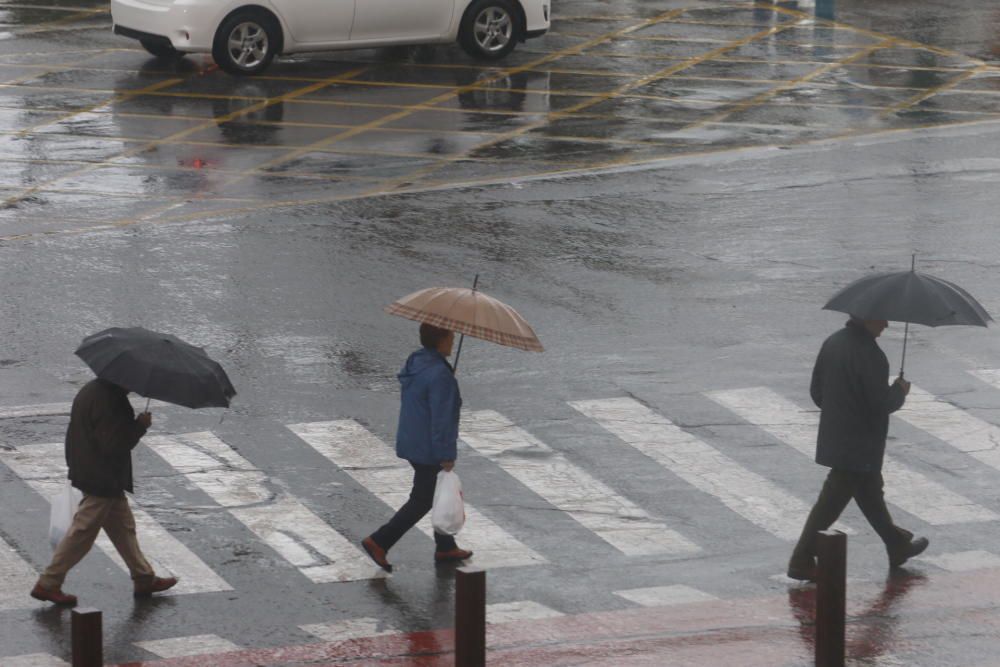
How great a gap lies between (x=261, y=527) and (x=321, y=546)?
16.7 inches

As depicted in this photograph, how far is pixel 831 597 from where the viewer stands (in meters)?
8.53

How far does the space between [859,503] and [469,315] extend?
7.74 feet

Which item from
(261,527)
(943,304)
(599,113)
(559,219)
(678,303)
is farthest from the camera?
(599,113)

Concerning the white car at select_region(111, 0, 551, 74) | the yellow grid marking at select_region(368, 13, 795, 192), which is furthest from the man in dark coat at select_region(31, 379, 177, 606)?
the white car at select_region(111, 0, 551, 74)

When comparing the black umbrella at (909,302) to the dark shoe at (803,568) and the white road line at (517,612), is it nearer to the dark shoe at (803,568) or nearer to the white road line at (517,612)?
the dark shoe at (803,568)

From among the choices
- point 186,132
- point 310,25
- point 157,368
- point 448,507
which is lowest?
point 448,507

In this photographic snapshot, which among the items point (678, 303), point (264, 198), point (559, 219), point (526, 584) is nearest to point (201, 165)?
point (264, 198)

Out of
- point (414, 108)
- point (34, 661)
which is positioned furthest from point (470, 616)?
point (414, 108)

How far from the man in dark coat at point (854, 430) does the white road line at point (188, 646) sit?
3.08 meters

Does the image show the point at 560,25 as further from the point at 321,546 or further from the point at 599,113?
the point at 321,546

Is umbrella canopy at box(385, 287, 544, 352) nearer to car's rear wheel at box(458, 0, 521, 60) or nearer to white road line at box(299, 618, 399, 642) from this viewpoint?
white road line at box(299, 618, 399, 642)

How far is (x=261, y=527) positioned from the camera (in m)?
11.0

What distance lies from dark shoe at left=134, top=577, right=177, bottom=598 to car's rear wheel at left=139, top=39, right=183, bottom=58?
15859mm

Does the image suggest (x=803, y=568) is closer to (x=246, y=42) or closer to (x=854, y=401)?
(x=854, y=401)
